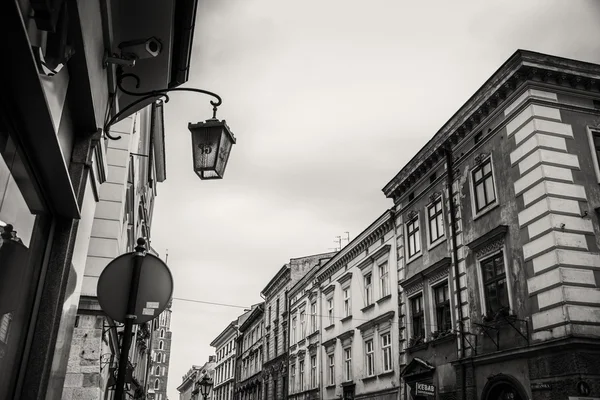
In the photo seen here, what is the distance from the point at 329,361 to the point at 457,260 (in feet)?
45.1

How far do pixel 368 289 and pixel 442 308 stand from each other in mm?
7259

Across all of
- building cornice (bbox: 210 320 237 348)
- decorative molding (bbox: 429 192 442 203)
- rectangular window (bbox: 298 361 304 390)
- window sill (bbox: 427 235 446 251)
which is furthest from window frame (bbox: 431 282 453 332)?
building cornice (bbox: 210 320 237 348)

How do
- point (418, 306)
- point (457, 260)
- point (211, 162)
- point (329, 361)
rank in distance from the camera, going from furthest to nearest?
1. point (329, 361)
2. point (418, 306)
3. point (457, 260)
4. point (211, 162)

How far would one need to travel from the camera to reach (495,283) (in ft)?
51.1

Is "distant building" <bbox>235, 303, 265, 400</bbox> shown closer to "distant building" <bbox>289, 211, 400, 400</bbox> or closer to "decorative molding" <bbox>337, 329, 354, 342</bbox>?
"distant building" <bbox>289, 211, 400, 400</bbox>

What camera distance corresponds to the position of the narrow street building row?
43.0 ft

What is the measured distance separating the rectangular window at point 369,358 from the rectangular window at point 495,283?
363 inches

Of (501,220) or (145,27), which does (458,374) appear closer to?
(501,220)

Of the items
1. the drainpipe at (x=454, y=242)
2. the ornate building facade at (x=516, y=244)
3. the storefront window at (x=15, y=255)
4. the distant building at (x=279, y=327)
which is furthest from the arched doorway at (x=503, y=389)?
the distant building at (x=279, y=327)

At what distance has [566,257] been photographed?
1323cm

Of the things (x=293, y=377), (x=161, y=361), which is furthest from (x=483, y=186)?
(x=161, y=361)

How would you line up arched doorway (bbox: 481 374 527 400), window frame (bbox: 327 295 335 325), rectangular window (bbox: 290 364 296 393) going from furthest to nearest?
rectangular window (bbox: 290 364 296 393) → window frame (bbox: 327 295 335 325) → arched doorway (bbox: 481 374 527 400)

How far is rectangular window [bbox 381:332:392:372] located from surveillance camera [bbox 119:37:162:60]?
1870 cm

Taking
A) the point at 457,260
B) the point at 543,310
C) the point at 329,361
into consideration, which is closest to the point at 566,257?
the point at 543,310
